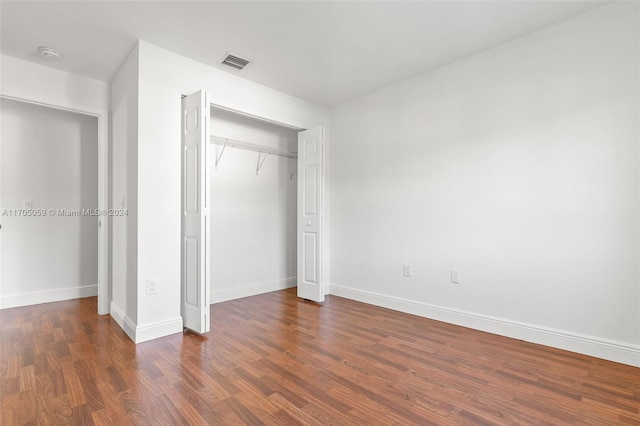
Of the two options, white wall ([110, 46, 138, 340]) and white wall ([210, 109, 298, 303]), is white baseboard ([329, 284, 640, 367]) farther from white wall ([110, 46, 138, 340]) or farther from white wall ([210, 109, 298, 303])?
white wall ([110, 46, 138, 340])

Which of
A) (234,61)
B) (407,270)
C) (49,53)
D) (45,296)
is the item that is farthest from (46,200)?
(407,270)

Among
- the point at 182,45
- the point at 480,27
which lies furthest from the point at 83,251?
the point at 480,27

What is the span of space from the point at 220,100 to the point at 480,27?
254 cm

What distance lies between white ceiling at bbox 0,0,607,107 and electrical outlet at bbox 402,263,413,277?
7.06 ft

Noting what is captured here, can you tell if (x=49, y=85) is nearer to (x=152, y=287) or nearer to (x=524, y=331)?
(x=152, y=287)

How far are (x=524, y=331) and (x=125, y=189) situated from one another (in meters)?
3.92

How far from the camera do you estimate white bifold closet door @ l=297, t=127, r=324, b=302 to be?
407 cm

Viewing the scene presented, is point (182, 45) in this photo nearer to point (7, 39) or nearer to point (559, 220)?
point (7, 39)

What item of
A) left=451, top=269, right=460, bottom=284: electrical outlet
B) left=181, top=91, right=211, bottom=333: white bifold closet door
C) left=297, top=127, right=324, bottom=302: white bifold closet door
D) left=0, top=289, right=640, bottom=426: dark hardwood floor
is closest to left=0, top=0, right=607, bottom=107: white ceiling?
left=181, top=91, right=211, bottom=333: white bifold closet door

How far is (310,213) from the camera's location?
13.8 ft

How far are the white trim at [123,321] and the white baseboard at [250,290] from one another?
1004mm

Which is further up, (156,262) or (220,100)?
(220,100)

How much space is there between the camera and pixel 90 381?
6.73 feet

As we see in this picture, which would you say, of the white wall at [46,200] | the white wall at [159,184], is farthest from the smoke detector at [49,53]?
the white wall at [46,200]
